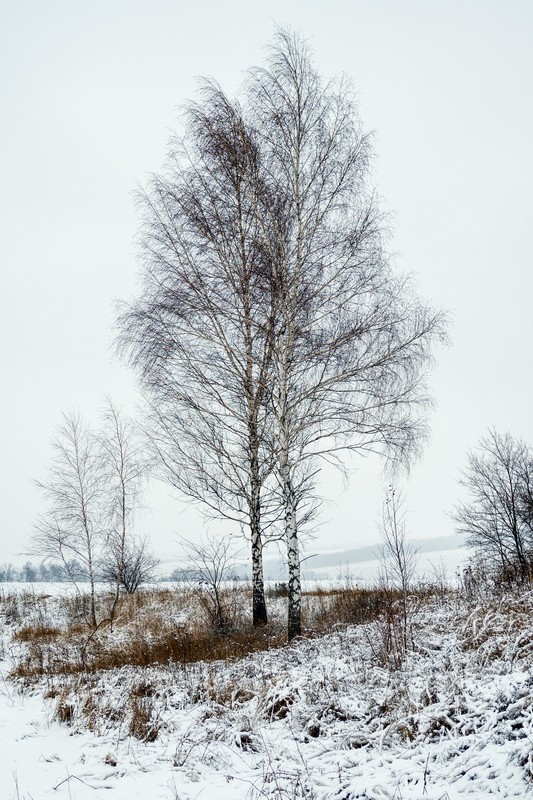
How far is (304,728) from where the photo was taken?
428cm

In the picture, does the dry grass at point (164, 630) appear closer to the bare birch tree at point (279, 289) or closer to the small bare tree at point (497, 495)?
the bare birch tree at point (279, 289)

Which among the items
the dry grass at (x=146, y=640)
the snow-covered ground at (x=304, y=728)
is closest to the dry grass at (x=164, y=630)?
the dry grass at (x=146, y=640)

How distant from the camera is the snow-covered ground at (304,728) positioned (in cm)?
299

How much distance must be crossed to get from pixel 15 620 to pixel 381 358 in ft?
49.5

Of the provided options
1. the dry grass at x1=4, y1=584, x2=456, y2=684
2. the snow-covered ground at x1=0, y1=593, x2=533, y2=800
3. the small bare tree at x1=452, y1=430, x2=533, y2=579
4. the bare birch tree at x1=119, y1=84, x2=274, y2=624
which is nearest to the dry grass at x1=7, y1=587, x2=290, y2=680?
the dry grass at x1=4, y1=584, x2=456, y2=684

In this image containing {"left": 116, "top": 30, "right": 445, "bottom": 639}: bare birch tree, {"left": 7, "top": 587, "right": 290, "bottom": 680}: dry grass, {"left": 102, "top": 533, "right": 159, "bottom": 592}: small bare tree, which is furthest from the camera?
{"left": 102, "top": 533, "right": 159, "bottom": 592}: small bare tree

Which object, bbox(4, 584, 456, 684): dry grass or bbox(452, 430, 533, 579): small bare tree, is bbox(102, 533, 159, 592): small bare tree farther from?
bbox(452, 430, 533, 579): small bare tree

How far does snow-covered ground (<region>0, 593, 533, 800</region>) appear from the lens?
2.99 meters

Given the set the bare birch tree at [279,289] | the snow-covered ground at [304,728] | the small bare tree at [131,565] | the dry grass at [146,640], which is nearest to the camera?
the snow-covered ground at [304,728]

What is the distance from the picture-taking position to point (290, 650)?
7113 millimetres

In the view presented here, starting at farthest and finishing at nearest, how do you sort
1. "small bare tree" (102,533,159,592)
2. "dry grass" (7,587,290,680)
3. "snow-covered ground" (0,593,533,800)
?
"small bare tree" (102,533,159,592)
"dry grass" (7,587,290,680)
"snow-covered ground" (0,593,533,800)

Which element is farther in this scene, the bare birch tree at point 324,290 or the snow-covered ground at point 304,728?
the bare birch tree at point 324,290

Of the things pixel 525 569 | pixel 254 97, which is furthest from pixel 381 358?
pixel 525 569

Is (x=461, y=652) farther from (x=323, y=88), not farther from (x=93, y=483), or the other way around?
(x=93, y=483)
